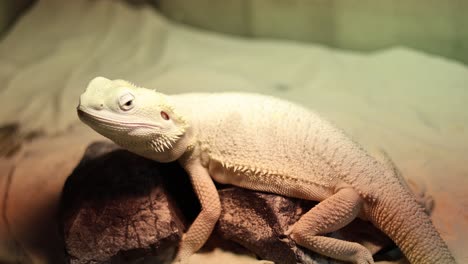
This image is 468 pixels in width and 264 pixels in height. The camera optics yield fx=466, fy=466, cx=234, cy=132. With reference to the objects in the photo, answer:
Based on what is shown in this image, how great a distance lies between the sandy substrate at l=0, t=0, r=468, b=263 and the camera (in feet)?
9.72

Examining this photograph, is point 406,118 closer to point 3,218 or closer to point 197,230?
point 197,230

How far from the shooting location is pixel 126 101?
8.00ft

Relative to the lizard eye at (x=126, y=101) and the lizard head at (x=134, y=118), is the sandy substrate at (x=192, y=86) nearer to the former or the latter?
the lizard head at (x=134, y=118)

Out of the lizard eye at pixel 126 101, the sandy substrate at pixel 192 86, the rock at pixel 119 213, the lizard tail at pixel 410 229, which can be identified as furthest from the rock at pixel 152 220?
the lizard eye at pixel 126 101

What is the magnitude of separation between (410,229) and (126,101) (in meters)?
1.58

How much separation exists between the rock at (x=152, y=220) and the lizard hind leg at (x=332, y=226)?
75 mm

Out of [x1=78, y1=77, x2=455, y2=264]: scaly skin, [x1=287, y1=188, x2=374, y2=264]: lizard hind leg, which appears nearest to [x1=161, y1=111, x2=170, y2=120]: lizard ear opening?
[x1=78, y1=77, x2=455, y2=264]: scaly skin

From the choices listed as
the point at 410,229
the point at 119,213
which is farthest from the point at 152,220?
the point at 410,229

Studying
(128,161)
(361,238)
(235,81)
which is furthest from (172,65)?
(361,238)

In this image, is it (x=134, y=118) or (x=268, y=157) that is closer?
(x=134, y=118)

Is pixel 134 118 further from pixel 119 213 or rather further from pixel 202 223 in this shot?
pixel 202 223

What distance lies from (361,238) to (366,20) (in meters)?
2.82

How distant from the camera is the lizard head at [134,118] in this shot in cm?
243

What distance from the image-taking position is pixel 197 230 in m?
2.62
